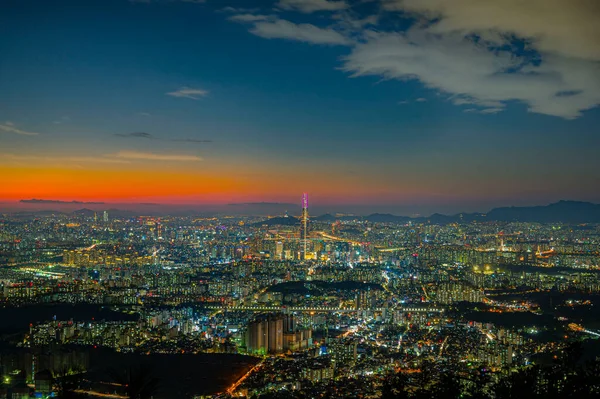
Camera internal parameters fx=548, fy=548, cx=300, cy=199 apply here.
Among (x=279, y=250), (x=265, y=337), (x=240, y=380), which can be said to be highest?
(x=279, y=250)

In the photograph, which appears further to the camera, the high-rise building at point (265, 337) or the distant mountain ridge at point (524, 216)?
the distant mountain ridge at point (524, 216)

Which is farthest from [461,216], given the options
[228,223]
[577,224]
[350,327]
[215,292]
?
[350,327]

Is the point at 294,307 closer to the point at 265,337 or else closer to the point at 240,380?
the point at 265,337

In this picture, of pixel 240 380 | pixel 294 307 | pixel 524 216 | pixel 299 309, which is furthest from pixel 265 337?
pixel 524 216

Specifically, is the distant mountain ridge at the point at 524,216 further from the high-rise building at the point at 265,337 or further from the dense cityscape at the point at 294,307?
the high-rise building at the point at 265,337

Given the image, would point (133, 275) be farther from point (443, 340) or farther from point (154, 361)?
point (443, 340)

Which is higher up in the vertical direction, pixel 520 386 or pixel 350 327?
pixel 520 386

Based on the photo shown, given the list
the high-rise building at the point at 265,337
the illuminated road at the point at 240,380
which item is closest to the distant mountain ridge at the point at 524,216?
the high-rise building at the point at 265,337

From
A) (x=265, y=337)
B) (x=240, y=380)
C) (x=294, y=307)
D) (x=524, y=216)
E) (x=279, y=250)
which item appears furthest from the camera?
(x=524, y=216)
